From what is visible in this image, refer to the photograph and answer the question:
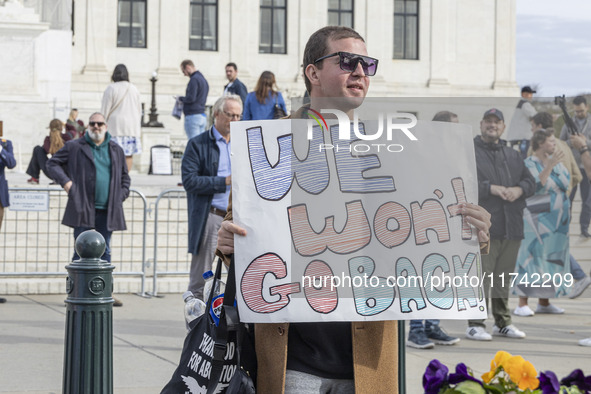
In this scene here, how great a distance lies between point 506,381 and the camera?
2490 mm

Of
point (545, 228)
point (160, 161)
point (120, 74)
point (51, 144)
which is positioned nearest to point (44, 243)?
point (120, 74)

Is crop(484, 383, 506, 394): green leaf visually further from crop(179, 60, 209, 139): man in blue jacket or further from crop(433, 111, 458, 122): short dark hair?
crop(179, 60, 209, 139): man in blue jacket

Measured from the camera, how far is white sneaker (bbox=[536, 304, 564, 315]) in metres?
10.1

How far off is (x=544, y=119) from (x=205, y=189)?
469 cm

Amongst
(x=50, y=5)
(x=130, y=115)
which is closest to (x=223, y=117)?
(x=130, y=115)

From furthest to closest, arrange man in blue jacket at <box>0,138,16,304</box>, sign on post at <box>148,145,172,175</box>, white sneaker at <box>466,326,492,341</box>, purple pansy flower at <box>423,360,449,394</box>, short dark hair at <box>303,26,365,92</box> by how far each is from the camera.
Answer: sign on post at <box>148,145,172,175</box>, man in blue jacket at <box>0,138,16,304</box>, white sneaker at <box>466,326,492,341</box>, short dark hair at <box>303,26,365,92</box>, purple pansy flower at <box>423,360,449,394</box>

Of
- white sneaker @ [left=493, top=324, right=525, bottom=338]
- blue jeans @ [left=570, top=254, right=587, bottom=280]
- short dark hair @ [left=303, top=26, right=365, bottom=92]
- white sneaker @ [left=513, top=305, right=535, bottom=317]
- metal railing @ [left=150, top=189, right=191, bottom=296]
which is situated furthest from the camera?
metal railing @ [left=150, top=189, right=191, bottom=296]

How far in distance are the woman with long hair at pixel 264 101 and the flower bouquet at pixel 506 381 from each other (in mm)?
10494

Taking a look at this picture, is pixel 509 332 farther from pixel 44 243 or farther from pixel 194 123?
pixel 194 123

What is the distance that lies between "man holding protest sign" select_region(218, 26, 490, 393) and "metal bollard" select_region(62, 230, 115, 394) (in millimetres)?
1787

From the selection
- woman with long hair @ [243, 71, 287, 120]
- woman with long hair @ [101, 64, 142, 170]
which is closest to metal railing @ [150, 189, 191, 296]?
woman with long hair @ [243, 71, 287, 120]

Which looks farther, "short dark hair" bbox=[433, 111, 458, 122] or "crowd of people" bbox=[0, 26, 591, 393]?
"short dark hair" bbox=[433, 111, 458, 122]

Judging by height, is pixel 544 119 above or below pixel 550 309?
above

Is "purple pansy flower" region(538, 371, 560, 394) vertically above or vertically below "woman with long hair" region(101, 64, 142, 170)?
below
